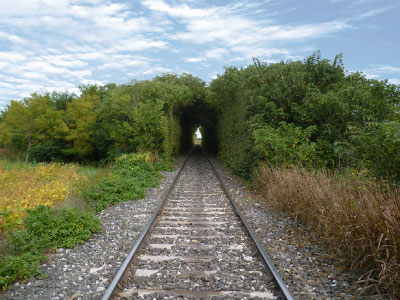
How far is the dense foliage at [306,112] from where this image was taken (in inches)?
Result: 375

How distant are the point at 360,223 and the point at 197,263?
251 cm

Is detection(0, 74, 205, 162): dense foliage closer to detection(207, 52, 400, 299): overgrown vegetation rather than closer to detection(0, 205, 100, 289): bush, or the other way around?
detection(207, 52, 400, 299): overgrown vegetation

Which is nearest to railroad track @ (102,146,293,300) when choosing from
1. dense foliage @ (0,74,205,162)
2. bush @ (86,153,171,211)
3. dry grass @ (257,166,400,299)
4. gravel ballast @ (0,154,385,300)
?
gravel ballast @ (0,154,385,300)

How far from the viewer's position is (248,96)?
12953 millimetres

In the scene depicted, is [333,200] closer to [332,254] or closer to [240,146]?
[332,254]

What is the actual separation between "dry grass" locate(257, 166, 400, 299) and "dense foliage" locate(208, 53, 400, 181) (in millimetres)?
998

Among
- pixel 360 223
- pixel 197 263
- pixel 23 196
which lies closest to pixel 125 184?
pixel 23 196

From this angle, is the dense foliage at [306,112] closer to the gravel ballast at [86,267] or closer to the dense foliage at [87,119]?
the gravel ballast at [86,267]

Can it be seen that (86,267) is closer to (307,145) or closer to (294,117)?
(307,145)

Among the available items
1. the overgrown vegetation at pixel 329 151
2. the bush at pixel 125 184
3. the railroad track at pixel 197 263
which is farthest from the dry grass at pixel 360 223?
the bush at pixel 125 184

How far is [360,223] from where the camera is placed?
14.1 feet

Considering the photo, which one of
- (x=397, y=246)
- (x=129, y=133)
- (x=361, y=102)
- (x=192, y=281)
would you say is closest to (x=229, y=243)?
(x=192, y=281)

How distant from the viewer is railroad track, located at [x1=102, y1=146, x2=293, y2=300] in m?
3.76

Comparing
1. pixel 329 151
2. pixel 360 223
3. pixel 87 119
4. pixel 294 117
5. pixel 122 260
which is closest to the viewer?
pixel 360 223
